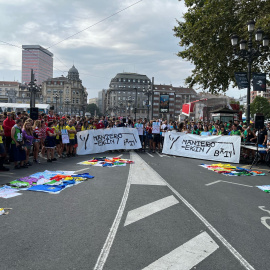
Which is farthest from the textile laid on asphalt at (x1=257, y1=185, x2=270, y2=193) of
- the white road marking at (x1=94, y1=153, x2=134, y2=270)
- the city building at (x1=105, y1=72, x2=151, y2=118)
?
the city building at (x1=105, y1=72, x2=151, y2=118)

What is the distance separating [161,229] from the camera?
15.9 ft

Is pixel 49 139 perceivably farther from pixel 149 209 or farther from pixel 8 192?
pixel 149 209

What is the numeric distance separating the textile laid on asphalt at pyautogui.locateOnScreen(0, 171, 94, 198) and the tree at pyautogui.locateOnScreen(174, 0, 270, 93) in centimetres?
1310

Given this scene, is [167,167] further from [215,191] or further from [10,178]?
[10,178]

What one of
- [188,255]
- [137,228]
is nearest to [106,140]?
[137,228]

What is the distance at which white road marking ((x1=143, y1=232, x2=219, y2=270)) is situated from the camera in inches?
143

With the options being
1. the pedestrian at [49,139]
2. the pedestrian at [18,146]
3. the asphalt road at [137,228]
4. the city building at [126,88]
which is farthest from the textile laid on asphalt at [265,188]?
the city building at [126,88]

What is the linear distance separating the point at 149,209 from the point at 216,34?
645 inches

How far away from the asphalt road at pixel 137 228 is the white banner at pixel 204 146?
5.88 m

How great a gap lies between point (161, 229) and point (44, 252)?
1979mm

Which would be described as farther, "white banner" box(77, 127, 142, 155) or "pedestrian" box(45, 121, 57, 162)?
"white banner" box(77, 127, 142, 155)

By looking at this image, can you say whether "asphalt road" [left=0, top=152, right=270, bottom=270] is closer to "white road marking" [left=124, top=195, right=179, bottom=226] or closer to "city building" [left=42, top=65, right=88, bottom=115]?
"white road marking" [left=124, top=195, right=179, bottom=226]

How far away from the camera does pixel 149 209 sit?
5922 mm

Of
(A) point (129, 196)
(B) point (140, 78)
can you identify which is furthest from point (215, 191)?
(B) point (140, 78)
